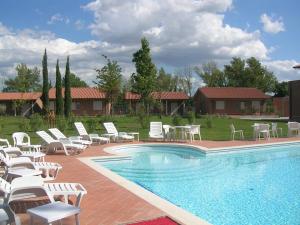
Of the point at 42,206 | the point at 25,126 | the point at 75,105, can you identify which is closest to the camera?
the point at 42,206

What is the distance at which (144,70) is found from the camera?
3444 cm

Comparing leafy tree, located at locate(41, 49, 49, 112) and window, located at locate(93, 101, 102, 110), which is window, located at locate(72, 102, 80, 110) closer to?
window, located at locate(93, 101, 102, 110)

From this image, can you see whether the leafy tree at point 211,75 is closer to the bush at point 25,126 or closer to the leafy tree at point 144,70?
the leafy tree at point 144,70

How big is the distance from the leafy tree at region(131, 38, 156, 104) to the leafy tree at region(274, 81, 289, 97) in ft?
128

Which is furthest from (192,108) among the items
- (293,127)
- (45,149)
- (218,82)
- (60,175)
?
(60,175)

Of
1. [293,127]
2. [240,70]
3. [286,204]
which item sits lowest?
[286,204]

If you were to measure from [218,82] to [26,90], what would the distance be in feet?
114

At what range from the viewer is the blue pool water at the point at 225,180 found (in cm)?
707

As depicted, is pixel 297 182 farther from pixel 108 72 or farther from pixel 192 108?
pixel 192 108

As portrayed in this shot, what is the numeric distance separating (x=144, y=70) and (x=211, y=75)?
117ft

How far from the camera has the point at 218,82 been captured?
2721 inches

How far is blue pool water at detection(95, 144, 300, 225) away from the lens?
707 centimetres

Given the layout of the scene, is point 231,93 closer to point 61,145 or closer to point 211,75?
point 211,75

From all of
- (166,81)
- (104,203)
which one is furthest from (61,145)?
(166,81)
